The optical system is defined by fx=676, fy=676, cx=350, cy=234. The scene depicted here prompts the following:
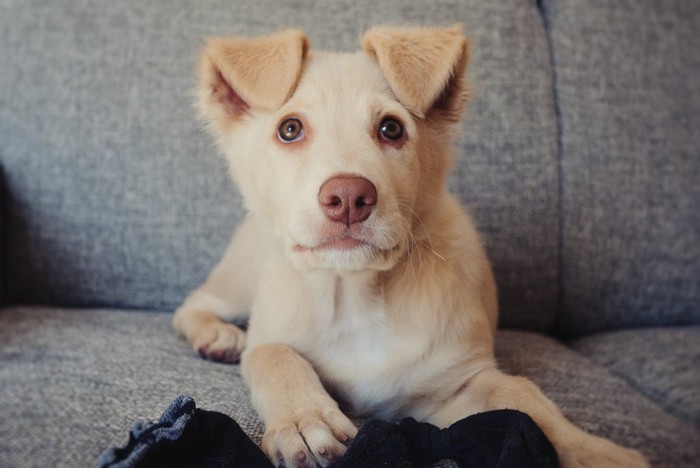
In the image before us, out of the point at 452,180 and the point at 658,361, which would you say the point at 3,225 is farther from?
the point at 658,361

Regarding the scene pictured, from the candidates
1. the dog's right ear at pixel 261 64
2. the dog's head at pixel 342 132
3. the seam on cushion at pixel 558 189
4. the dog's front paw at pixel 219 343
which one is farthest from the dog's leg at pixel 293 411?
the seam on cushion at pixel 558 189

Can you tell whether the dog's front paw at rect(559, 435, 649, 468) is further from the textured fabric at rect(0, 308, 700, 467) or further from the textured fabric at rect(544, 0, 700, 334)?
the textured fabric at rect(544, 0, 700, 334)

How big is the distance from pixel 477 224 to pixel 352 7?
3.16ft

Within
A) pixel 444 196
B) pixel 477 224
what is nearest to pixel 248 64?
pixel 444 196

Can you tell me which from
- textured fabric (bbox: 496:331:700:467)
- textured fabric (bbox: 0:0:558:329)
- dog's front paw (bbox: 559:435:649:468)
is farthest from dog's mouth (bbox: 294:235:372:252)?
textured fabric (bbox: 0:0:558:329)

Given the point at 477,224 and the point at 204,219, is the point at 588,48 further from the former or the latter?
the point at 204,219

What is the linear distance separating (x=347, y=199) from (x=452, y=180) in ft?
4.11

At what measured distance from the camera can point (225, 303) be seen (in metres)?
2.24

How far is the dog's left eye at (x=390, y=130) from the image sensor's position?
156 cm

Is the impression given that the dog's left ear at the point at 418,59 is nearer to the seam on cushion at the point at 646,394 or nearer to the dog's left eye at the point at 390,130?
the dog's left eye at the point at 390,130

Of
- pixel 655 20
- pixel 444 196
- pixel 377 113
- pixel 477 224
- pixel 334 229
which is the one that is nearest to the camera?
pixel 334 229

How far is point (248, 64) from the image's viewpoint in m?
1.61

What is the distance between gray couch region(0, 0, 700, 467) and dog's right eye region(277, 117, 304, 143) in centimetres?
100

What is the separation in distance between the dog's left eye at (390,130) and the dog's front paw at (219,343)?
832 millimetres
